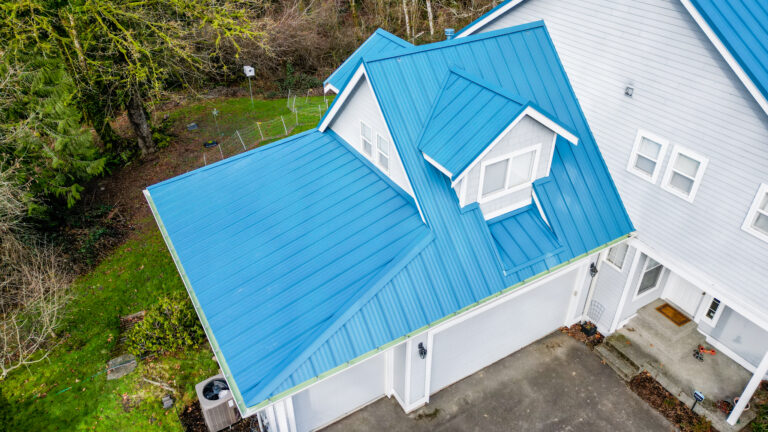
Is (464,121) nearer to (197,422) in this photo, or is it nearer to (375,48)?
(375,48)

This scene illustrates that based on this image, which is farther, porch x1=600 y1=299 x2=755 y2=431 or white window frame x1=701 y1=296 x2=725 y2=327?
white window frame x1=701 y1=296 x2=725 y2=327

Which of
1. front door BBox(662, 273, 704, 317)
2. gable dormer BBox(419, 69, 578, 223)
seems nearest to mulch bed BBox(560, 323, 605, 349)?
front door BBox(662, 273, 704, 317)

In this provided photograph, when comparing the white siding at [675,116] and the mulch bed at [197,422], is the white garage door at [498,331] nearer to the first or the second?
the white siding at [675,116]

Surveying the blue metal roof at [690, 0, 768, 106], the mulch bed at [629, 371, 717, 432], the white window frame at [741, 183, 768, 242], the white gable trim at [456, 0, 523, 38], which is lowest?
the mulch bed at [629, 371, 717, 432]

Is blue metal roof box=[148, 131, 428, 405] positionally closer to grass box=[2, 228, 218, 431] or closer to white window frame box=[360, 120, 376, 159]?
white window frame box=[360, 120, 376, 159]

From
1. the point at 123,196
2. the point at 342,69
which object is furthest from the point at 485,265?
the point at 123,196

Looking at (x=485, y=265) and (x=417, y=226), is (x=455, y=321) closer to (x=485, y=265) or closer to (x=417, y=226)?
(x=485, y=265)

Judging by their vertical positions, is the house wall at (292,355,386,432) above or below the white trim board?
below
